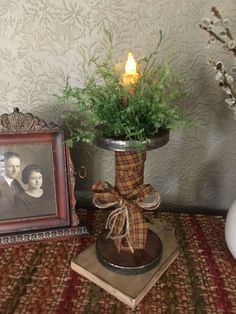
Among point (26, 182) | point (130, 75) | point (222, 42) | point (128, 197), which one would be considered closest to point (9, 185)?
point (26, 182)

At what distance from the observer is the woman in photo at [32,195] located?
749 millimetres

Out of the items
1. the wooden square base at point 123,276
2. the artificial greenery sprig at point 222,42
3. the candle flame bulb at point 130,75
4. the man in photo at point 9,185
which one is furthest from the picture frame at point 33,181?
the artificial greenery sprig at point 222,42

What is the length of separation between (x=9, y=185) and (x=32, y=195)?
0.06 meters

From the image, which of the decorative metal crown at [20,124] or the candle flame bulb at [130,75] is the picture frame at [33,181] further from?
the candle flame bulb at [130,75]

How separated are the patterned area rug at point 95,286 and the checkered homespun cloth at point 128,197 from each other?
11cm

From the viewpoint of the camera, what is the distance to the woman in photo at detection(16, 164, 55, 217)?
0.75 meters

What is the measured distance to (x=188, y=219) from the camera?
0.85m

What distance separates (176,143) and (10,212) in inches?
18.5

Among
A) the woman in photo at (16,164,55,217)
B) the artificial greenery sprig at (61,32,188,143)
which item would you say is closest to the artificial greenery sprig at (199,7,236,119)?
the artificial greenery sprig at (61,32,188,143)

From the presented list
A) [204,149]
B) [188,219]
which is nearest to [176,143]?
[204,149]

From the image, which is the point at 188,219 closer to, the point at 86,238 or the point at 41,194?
the point at 86,238

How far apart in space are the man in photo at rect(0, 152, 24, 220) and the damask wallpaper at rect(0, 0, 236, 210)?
175 millimetres

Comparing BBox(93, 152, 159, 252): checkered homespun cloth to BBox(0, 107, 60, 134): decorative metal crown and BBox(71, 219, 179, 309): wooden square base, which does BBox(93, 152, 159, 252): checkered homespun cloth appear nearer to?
BBox(71, 219, 179, 309): wooden square base

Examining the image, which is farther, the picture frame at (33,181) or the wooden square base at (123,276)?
the picture frame at (33,181)
